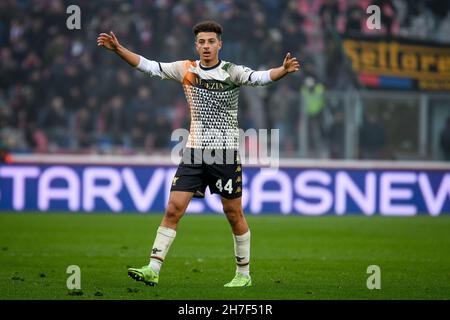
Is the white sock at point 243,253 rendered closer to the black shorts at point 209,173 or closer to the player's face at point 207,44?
the black shorts at point 209,173

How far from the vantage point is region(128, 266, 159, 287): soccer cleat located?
820 centimetres

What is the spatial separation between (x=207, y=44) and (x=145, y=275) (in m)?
2.09

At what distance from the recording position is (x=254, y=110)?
1919cm

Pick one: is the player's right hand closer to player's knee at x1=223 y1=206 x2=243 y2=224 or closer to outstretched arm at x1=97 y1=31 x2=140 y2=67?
outstretched arm at x1=97 y1=31 x2=140 y2=67

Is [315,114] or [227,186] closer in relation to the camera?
[227,186]

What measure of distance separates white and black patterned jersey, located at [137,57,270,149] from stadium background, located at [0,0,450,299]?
768 cm

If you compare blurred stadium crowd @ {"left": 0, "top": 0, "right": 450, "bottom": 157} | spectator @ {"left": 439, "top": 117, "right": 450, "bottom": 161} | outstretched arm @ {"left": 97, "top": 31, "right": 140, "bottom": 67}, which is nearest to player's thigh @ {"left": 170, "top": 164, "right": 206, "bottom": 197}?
outstretched arm @ {"left": 97, "top": 31, "right": 140, "bottom": 67}

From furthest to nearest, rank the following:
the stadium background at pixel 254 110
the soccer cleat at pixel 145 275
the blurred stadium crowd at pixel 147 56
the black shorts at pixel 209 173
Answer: the blurred stadium crowd at pixel 147 56, the stadium background at pixel 254 110, the black shorts at pixel 209 173, the soccer cleat at pixel 145 275

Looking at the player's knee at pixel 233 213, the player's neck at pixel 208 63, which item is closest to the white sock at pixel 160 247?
the player's knee at pixel 233 213

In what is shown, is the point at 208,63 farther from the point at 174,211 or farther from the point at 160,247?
the point at 160,247

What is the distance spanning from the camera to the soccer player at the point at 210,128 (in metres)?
8.63

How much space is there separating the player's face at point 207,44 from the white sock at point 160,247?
157 centimetres

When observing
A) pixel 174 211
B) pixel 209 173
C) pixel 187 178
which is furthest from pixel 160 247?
pixel 209 173

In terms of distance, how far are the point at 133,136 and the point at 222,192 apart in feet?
34.1
